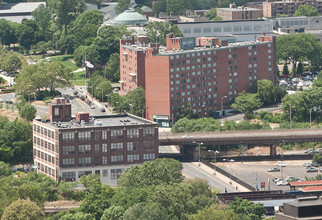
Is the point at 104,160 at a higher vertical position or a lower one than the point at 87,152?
lower

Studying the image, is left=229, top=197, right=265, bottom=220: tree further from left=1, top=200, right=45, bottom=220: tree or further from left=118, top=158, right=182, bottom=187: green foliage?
left=1, top=200, right=45, bottom=220: tree

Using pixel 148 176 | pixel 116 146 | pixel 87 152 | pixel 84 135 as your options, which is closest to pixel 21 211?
pixel 148 176

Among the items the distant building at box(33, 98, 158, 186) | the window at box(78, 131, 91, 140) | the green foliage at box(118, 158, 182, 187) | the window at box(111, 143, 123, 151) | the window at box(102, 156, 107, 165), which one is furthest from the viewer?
the window at box(111, 143, 123, 151)

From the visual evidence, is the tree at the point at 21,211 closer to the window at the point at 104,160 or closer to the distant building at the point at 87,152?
the distant building at the point at 87,152

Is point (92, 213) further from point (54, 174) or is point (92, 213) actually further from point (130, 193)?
point (54, 174)

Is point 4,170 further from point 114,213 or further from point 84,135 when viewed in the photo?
point 114,213

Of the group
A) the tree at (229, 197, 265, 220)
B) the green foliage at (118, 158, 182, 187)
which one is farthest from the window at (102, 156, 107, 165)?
the tree at (229, 197, 265, 220)

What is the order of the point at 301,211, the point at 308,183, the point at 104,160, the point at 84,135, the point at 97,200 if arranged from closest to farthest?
the point at 301,211
the point at 97,200
the point at 308,183
the point at 84,135
the point at 104,160
